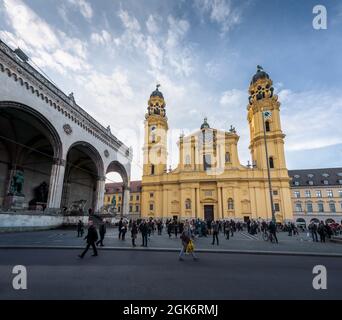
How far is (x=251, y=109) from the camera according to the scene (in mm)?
43031

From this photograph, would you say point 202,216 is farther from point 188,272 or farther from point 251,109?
point 188,272

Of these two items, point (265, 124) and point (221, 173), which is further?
point (265, 124)

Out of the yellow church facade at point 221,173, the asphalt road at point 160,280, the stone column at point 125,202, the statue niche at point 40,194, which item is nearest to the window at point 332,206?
the yellow church facade at point 221,173

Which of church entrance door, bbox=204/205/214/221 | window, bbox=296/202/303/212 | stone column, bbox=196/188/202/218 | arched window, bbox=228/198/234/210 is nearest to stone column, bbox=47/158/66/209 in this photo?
stone column, bbox=196/188/202/218

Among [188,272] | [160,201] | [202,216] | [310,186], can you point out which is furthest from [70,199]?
[310,186]

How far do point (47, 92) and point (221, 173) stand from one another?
104 ft

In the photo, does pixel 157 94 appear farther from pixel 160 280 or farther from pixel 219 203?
pixel 160 280

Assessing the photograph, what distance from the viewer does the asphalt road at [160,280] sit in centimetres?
386

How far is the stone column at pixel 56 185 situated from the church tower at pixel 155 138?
25.3m

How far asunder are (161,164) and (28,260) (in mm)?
37631

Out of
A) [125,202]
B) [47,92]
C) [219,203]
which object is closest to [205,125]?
[219,203]

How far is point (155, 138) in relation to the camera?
45.2 metres

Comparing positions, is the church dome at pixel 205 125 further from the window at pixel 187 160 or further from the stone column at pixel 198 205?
the stone column at pixel 198 205

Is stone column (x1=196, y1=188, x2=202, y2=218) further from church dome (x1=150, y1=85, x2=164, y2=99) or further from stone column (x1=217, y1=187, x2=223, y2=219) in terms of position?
church dome (x1=150, y1=85, x2=164, y2=99)
